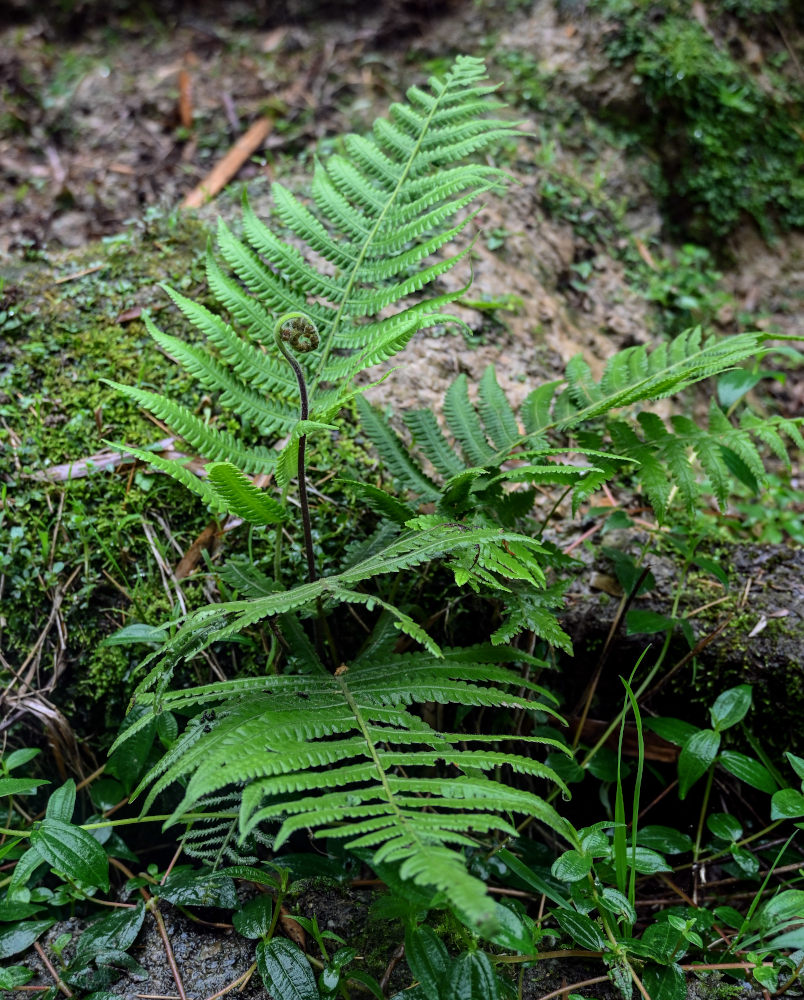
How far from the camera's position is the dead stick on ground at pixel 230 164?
3588 millimetres

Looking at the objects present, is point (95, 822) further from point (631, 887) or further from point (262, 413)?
point (631, 887)

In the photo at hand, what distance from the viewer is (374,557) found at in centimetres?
187

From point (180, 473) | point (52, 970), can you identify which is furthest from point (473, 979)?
point (180, 473)

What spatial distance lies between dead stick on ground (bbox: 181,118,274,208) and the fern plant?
1524mm

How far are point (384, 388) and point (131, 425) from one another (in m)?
0.92

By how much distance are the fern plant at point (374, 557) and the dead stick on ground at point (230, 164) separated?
1524 millimetres

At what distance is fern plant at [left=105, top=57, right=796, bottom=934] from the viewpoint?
145 centimetres

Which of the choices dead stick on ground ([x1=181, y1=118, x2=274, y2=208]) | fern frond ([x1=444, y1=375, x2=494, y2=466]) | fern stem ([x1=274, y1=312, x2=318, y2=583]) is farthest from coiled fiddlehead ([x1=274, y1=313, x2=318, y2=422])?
dead stick on ground ([x1=181, y1=118, x2=274, y2=208])

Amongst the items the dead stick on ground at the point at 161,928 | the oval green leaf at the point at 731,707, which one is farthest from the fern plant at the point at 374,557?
the oval green leaf at the point at 731,707

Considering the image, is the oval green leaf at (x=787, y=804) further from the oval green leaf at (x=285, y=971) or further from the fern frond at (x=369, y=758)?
the oval green leaf at (x=285, y=971)

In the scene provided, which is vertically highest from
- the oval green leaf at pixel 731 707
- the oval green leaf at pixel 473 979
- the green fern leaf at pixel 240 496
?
the green fern leaf at pixel 240 496

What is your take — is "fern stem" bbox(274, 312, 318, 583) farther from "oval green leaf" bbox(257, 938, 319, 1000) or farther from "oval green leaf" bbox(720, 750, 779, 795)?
"oval green leaf" bbox(720, 750, 779, 795)

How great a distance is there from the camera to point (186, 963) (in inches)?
73.7

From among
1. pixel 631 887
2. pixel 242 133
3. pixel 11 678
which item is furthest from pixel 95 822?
pixel 242 133
